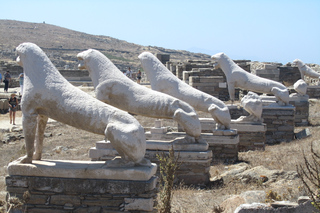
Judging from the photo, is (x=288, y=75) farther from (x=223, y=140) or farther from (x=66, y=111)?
(x=66, y=111)

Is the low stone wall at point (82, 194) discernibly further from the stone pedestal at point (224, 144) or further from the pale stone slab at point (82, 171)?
the stone pedestal at point (224, 144)

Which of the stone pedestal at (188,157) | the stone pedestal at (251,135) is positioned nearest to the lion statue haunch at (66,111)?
the stone pedestal at (188,157)

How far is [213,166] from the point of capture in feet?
30.2

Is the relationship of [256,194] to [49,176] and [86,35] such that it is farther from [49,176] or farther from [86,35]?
[86,35]

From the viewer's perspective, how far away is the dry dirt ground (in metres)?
6.45

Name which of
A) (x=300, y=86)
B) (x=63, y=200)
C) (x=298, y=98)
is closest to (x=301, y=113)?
(x=298, y=98)

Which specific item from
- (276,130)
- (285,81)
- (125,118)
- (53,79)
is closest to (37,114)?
(53,79)

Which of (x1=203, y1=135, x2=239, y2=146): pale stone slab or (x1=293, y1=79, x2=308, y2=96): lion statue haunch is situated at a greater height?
(x1=293, y1=79, x2=308, y2=96): lion statue haunch

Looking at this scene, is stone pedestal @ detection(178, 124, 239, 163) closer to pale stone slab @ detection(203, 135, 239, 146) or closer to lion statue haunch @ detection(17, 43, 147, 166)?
pale stone slab @ detection(203, 135, 239, 146)

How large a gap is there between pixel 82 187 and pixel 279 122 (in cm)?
817

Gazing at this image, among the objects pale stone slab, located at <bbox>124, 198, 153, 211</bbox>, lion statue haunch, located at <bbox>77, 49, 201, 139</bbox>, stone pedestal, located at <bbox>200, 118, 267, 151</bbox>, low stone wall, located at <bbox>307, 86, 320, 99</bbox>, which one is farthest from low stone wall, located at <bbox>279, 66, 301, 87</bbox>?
pale stone slab, located at <bbox>124, 198, 153, 211</bbox>

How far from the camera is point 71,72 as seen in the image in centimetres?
2842

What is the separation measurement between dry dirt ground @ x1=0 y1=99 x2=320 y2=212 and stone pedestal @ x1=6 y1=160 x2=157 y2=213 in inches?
36.8

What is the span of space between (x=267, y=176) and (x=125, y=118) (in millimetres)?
3163
